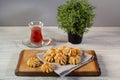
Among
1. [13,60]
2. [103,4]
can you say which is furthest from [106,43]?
[13,60]

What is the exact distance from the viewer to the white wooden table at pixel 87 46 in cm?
117

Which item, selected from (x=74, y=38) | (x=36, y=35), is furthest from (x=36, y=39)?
(x=74, y=38)

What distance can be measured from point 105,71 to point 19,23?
2.26 ft

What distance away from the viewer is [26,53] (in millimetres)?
1285

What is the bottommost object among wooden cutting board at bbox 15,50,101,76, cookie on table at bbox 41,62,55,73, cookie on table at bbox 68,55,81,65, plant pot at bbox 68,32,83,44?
wooden cutting board at bbox 15,50,101,76

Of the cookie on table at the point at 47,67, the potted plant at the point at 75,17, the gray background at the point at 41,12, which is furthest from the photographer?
the gray background at the point at 41,12

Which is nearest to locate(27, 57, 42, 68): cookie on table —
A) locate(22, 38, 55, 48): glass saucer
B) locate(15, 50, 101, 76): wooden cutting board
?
locate(15, 50, 101, 76): wooden cutting board

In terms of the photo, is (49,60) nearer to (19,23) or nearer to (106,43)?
(106,43)

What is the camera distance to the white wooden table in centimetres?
117

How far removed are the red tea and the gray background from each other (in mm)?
233

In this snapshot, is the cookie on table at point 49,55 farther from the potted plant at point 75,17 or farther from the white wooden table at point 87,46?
the potted plant at point 75,17

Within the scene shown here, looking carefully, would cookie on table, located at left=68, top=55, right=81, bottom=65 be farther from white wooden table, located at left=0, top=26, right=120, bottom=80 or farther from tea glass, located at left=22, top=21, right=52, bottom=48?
tea glass, located at left=22, top=21, right=52, bottom=48

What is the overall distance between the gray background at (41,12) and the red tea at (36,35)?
0.23 metres

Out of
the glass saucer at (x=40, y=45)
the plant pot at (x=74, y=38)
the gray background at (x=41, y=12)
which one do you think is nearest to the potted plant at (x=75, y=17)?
the plant pot at (x=74, y=38)
